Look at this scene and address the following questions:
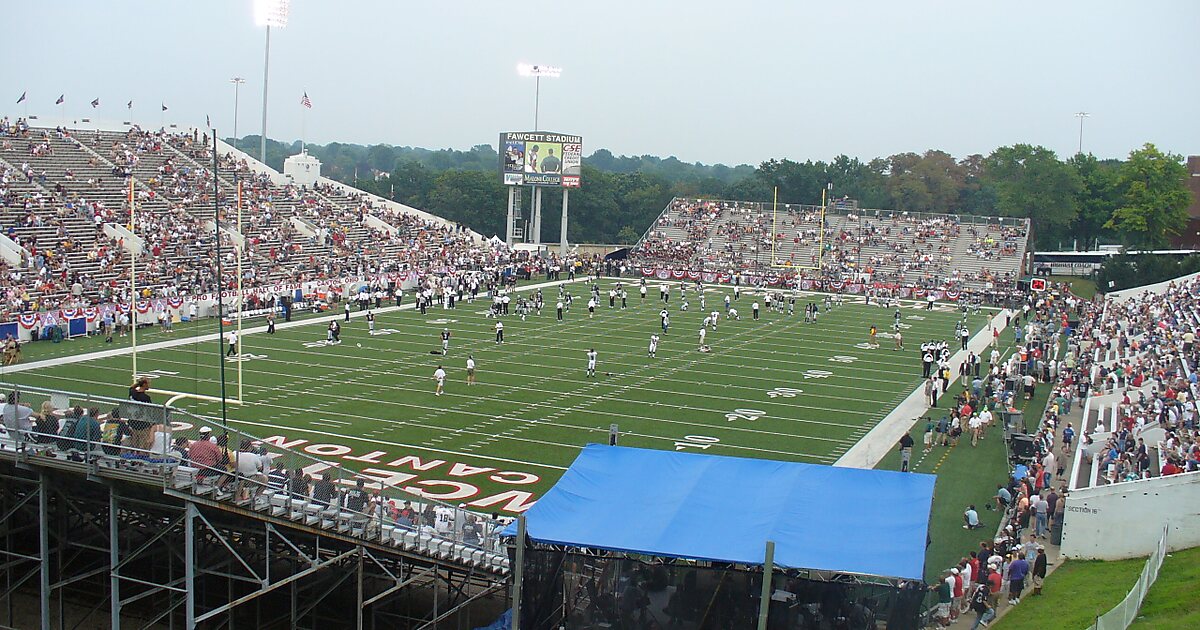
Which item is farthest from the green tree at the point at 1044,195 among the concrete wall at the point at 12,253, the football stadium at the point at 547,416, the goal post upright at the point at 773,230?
the concrete wall at the point at 12,253

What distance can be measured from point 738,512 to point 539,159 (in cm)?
5111

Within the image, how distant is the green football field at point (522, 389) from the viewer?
21594 millimetres

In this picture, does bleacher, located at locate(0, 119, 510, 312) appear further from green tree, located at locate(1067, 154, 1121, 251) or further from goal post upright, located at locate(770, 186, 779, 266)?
green tree, located at locate(1067, 154, 1121, 251)

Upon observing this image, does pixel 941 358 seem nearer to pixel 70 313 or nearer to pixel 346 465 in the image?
pixel 346 465

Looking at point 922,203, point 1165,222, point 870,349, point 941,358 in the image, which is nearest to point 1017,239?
point 1165,222

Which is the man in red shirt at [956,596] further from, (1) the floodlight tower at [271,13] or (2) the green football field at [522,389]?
(1) the floodlight tower at [271,13]

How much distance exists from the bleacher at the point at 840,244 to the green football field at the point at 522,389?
20.1 meters

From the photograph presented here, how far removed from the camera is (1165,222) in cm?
7044

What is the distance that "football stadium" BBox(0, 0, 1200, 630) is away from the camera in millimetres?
12117

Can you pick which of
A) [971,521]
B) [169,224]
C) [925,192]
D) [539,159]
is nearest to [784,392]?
[971,521]

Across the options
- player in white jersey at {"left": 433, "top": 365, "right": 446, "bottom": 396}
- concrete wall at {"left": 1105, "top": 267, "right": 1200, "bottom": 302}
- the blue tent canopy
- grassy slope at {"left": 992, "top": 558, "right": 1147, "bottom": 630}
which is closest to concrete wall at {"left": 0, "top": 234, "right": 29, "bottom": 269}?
player in white jersey at {"left": 433, "top": 365, "right": 446, "bottom": 396}

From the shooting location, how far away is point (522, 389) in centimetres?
2734

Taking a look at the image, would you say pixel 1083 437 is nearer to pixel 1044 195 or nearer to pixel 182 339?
pixel 182 339

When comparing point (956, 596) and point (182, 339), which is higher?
point (182, 339)
